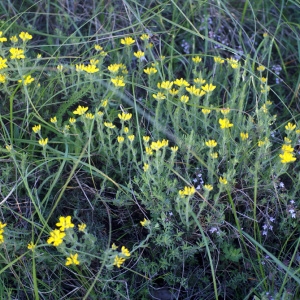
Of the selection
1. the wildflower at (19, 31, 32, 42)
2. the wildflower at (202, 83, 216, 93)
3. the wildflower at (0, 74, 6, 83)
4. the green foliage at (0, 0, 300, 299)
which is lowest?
the green foliage at (0, 0, 300, 299)

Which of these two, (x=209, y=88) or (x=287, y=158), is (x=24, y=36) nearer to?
(x=209, y=88)

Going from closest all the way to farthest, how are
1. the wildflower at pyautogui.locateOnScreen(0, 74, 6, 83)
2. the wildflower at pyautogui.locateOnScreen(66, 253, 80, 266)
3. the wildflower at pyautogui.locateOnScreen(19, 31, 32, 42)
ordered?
the wildflower at pyautogui.locateOnScreen(66, 253, 80, 266)
the wildflower at pyautogui.locateOnScreen(0, 74, 6, 83)
the wildflower at pyautogui.locateOnScreen(19, 31, 32, 42)

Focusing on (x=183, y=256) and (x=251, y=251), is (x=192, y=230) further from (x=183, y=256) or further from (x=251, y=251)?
(x=251, y=251)

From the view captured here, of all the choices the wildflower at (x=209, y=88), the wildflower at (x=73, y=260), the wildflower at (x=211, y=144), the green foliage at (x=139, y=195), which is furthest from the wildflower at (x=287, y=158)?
the wildflower at (x=73, y=260)

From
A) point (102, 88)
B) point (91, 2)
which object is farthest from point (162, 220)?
point (91, 2)

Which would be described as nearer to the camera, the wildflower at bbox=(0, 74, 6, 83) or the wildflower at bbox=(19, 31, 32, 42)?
the wildflower at bbox=(0, 74, 6, 83)

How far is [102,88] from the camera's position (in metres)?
2.28

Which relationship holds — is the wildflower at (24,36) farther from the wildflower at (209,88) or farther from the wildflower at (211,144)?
the wildflower at (211,144)

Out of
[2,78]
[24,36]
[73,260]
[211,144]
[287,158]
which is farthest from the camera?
[24,36]

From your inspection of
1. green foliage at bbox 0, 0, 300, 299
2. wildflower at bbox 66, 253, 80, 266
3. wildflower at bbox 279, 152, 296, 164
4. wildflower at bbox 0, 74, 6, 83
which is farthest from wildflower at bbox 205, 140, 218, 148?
wildflower at bbox 0, 74, 6, 83

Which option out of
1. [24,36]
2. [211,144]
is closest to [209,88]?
[211,144]

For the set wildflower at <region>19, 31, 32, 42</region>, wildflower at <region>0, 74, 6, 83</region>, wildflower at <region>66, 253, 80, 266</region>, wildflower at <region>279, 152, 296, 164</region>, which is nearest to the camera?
wildflower at <region>66, 253, 80, 266</region>

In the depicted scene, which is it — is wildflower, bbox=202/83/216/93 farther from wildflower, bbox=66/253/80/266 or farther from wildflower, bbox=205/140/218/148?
wildflower, bbox=66/253/80/266

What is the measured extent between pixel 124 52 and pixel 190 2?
0.47 meters
